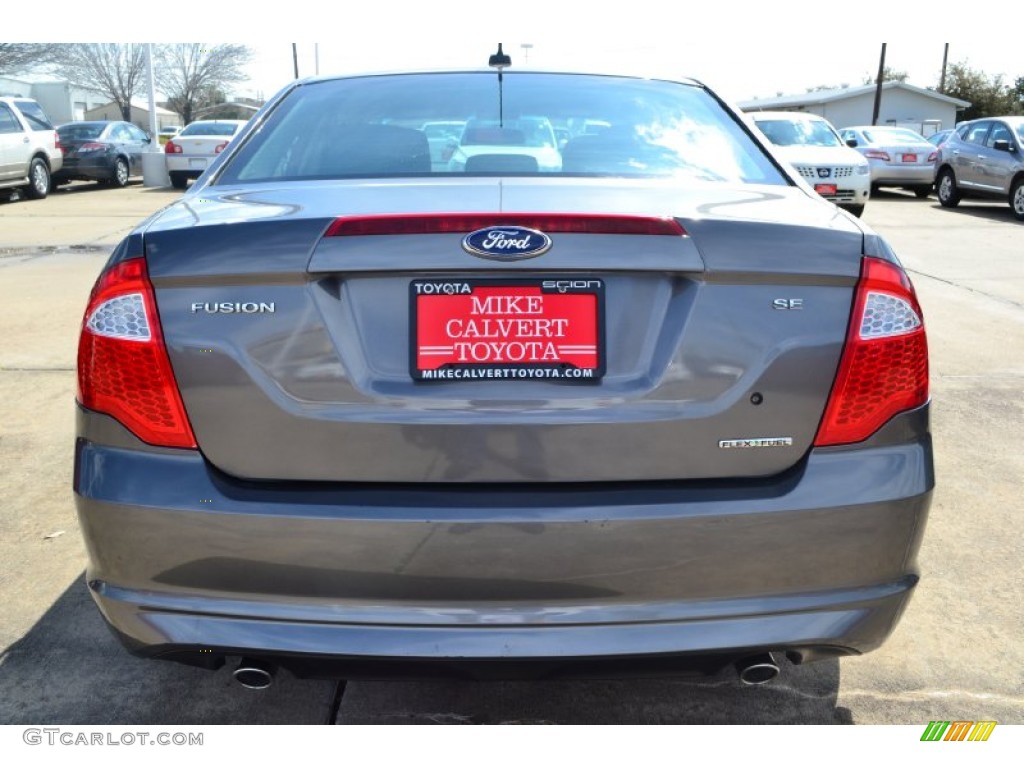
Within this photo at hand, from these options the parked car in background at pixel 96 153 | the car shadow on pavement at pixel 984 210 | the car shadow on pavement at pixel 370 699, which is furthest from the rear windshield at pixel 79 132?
the car shadow on pavement at pixel 370 699

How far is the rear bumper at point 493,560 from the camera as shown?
1.77m

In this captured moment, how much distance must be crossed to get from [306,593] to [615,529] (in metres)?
0.60

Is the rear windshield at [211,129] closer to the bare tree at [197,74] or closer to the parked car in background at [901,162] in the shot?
the parked car in background at [901,162]

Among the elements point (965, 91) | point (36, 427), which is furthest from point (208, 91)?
point (36, 427)

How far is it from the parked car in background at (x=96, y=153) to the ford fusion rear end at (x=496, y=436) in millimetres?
19861

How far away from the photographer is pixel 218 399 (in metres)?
1.82

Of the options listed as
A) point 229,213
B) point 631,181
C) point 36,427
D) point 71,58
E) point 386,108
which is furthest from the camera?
point 71,58

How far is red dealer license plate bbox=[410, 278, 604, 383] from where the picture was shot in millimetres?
1773

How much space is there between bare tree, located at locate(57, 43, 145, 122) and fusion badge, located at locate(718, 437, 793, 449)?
63.7 meters

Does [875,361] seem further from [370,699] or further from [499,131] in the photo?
[370,699]

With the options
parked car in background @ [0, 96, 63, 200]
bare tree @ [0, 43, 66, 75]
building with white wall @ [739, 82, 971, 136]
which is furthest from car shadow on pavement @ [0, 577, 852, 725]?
building with white wall @ [739, 82, 971, 136]

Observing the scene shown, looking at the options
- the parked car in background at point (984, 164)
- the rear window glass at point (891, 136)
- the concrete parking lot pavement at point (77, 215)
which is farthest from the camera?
the rear window glass at point (891, 136)

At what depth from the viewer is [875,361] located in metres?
1.88

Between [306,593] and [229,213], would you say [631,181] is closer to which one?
[229,213]
